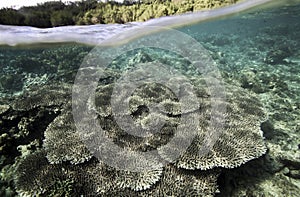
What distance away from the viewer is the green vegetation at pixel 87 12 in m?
9.04

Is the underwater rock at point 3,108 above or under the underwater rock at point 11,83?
above

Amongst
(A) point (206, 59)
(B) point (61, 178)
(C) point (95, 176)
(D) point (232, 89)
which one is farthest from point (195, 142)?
(A) point (206, 59)

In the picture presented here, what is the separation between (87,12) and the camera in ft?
32.2

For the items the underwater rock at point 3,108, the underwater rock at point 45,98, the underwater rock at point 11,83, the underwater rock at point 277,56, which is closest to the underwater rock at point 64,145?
the underwater rock at point 45,98

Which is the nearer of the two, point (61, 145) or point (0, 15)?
point (61, 145)

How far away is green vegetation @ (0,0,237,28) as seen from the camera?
904 centimetres

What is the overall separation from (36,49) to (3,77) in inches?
155

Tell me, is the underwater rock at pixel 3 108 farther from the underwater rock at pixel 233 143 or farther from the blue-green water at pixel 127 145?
the underwater rock at pixel 233 143

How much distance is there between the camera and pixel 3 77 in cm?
900

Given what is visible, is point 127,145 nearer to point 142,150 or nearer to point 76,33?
point 142,150

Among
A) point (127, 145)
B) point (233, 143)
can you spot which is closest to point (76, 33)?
point (127, 145)

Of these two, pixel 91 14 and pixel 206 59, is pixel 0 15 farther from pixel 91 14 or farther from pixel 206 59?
pixel 206 59

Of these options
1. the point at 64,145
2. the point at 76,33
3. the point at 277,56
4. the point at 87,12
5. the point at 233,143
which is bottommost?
the point at 277,56

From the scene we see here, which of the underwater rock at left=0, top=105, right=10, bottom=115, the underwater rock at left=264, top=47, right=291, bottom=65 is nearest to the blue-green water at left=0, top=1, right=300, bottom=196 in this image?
the underwater rock at left=0, top=105, right=10, bottom=115
